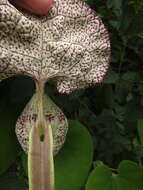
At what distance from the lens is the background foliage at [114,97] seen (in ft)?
2.15

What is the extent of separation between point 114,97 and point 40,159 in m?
Result: 0.35

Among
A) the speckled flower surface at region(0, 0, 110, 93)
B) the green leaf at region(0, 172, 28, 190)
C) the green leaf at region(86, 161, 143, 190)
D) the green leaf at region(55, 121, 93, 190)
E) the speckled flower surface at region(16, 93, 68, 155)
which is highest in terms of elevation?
the speckled flower surface at region(0, 0, 110, 93)

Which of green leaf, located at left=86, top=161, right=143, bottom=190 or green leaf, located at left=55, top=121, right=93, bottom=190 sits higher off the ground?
green leaf, located at left=55, top=121, right=93, bottom=190

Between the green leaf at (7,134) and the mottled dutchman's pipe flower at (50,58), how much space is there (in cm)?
6

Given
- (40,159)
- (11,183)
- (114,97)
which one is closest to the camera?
(40,159)

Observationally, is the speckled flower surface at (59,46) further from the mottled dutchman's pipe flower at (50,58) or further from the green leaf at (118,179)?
the green leaf at (118,179)

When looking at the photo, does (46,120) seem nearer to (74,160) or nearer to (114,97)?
(74,160)

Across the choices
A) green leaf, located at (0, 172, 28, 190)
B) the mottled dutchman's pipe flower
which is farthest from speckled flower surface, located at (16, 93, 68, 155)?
green leaf, located at (0, 172, 28, 190)

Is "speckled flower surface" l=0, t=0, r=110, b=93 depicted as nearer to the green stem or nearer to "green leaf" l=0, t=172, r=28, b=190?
the green stem

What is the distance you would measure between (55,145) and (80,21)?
15 centimetres

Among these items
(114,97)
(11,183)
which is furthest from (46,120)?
(114,97)

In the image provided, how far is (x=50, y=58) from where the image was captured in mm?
491

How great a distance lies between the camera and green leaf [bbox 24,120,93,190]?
0.54 metres

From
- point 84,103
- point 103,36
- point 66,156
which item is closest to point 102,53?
point 103,36
